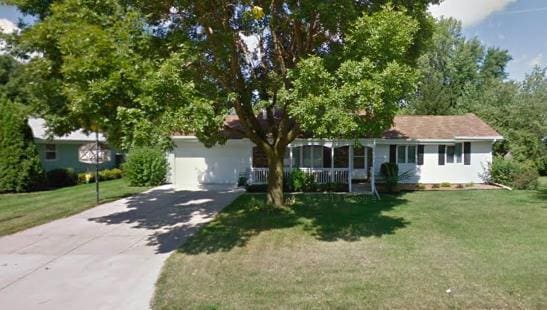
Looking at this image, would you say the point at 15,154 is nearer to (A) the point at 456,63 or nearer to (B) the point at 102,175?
(B) the point at 102,175

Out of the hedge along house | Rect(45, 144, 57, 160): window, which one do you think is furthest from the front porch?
Rect(45, 144, 57, 160): window

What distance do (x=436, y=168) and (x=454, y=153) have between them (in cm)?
140

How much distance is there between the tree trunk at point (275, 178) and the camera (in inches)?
498

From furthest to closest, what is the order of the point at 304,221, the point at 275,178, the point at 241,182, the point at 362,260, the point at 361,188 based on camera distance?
the point at 241,182
the point at 361,188
the point at 275,178
the point at 304,221
the point at 362,260

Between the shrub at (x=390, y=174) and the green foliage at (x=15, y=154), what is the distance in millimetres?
17911

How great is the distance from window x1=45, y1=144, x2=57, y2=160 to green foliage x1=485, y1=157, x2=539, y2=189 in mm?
26322

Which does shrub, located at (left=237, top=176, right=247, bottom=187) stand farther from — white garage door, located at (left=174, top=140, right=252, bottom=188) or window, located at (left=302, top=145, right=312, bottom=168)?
window, located at (left=302, top=145, right=312, bottom=168)

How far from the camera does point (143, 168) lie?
2020cm

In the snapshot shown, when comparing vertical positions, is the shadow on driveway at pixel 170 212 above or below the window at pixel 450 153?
below

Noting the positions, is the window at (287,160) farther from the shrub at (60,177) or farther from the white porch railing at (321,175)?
the shrub at (60,177)

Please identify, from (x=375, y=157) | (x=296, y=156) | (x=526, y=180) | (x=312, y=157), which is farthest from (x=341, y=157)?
(x=526, y=180)

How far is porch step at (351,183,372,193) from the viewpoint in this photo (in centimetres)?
1803

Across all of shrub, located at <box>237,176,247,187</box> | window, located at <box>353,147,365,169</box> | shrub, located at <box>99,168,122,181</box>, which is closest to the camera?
shrub, located at <box>237,176,247,187</box>

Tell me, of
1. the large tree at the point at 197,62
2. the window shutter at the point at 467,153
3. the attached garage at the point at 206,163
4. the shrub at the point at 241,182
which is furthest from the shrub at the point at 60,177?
the window shutter at the point at 467,153
